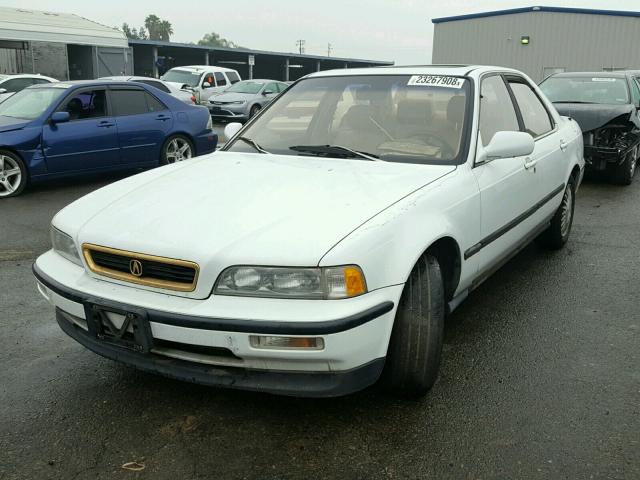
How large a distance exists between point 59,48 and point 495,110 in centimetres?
2630

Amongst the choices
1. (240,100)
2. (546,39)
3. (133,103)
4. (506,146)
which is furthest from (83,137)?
(546,39)

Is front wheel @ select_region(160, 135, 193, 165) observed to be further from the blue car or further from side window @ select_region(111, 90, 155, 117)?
side window @ select_region(111, 90, 155, 117)

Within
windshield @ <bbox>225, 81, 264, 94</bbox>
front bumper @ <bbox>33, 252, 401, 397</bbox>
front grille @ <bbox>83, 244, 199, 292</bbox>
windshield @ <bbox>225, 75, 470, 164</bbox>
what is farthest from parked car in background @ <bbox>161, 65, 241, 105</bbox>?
front bumper @ <bbox>33, 252, 401, 397</bbox>

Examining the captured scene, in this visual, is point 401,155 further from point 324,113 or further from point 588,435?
point 588,435

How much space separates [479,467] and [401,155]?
5.48 feet

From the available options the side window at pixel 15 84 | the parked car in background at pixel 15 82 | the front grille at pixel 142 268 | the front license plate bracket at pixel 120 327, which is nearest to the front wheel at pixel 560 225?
the front grille at pixel 142 268

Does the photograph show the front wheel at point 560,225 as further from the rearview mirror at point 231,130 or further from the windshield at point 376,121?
the rearview mirror at point 231,130

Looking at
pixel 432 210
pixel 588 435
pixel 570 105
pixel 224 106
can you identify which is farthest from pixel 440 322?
pixel 224 106

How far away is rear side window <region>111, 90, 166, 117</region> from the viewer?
8.26m

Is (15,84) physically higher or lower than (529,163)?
higher

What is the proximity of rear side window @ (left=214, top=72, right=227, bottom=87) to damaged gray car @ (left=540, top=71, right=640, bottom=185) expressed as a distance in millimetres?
14137

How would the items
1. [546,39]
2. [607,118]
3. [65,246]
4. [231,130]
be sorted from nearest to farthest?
[65,246], [231,130], [607,118], [546,39]

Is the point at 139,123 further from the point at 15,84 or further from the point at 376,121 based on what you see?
the point at 15,84

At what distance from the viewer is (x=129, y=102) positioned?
332 inches
